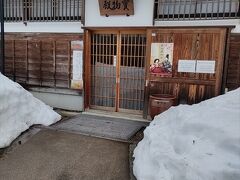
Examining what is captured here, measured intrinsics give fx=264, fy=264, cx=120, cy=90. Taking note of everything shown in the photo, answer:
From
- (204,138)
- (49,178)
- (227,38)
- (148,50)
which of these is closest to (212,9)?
(227,38)

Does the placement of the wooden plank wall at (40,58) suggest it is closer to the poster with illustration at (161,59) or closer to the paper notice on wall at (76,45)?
the paper notice on wall at (76,45)

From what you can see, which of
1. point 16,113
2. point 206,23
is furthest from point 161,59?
point 16,113

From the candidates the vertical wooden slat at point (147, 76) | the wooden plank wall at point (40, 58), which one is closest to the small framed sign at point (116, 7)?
the vertical wooden slat at point (147, 76)

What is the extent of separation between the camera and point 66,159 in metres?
6.06

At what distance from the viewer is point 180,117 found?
5.15m

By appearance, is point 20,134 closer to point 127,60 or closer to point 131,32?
point 127,60

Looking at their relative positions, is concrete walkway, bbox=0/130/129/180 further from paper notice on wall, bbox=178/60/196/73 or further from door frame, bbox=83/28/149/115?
paper notice on wall, bbox=178/60/196/73

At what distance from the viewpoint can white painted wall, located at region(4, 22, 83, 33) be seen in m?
9.56

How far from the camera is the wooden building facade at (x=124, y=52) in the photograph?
8.03 m

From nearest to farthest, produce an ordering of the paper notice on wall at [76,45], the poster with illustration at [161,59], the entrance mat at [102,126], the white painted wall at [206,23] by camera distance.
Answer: the entrance mat at [102,126] < the white painted wall at [206,23] < the poster with illustration at [161,59] < the paper notice on wall at [76,45]

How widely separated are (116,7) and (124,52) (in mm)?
1528

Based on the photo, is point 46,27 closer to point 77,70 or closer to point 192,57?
point 77,70

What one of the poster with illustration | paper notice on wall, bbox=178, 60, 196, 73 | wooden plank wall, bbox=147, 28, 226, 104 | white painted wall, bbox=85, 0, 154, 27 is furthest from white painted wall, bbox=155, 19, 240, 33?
paper notice on wall, bbox=178, 60, 196, 73

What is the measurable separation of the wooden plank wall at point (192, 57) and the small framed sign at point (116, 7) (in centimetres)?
105
